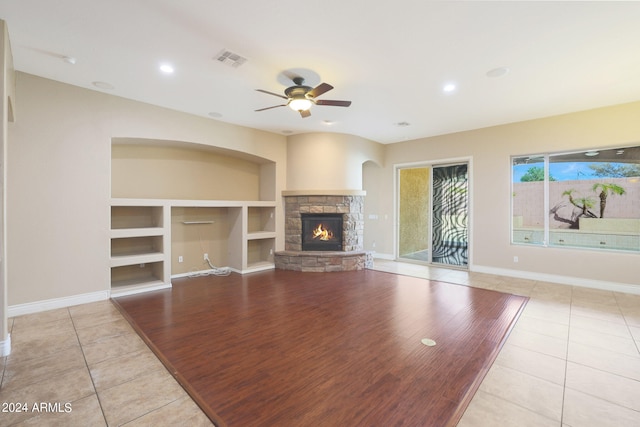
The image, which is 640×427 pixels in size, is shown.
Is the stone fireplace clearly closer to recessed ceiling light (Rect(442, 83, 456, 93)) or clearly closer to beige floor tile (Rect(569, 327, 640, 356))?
recessed ceiling light (Rect(442, 83, 456, 93))

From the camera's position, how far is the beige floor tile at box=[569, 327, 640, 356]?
2762 mm

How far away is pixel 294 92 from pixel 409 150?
4.31 metres

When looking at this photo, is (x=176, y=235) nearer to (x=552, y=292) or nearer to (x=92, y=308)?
(x=92, y=308)

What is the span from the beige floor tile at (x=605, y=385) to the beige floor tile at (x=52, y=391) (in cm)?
371

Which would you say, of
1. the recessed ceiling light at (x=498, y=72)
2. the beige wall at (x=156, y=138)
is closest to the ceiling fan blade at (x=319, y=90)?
the recessed ceiling light at (x=498, y=72)

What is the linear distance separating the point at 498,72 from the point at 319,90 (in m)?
2.20

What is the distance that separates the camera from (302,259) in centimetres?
600

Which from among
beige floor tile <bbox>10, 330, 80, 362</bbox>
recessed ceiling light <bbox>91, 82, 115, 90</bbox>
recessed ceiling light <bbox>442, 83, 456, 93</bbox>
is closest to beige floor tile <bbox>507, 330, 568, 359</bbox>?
recessed ceiling light <bbox>442, 83, 456, 93</bbox>

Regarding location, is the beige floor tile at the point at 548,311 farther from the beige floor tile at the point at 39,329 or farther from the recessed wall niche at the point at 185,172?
the beige floor tile at the point at 39,329

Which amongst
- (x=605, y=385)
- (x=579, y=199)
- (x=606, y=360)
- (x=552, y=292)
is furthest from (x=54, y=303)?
(x=579, y=199)

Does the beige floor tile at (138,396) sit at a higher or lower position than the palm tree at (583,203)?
lower

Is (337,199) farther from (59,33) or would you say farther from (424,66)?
(59,33)

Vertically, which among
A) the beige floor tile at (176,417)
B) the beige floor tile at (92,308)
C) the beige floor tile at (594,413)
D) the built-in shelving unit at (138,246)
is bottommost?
the beige floor tile at (594,413)

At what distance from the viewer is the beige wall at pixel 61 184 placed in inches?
137
